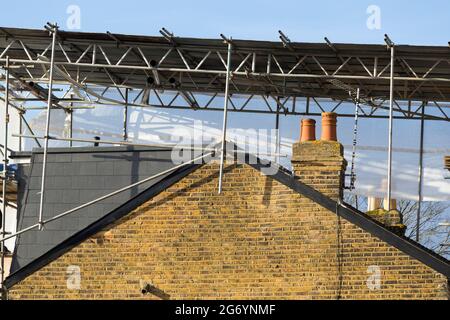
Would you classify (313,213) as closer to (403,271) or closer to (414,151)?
(403,271)

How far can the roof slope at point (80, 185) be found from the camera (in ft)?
80.6

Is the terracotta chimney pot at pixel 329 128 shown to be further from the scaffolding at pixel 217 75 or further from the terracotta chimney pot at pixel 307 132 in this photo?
the scaffolding at pixel 217 75

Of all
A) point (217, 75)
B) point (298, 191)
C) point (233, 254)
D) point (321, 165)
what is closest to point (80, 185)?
point (233, 254)

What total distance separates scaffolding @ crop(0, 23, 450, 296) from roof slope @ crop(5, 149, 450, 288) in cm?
42

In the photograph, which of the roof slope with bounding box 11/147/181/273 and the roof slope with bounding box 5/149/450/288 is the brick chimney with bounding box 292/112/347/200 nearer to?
the roof slope with bounding box 5/149/450/288

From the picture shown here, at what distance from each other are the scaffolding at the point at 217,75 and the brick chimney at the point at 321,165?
4.58 ft

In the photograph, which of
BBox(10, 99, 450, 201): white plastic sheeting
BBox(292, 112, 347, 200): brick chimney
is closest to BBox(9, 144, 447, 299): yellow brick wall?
BBox(292, 112, 347, 200): brick chimney

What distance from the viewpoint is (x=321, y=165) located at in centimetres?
2341

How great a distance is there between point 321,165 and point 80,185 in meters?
4.62

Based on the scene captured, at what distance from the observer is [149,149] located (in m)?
24.8

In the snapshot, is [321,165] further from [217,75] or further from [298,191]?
[217,75]
